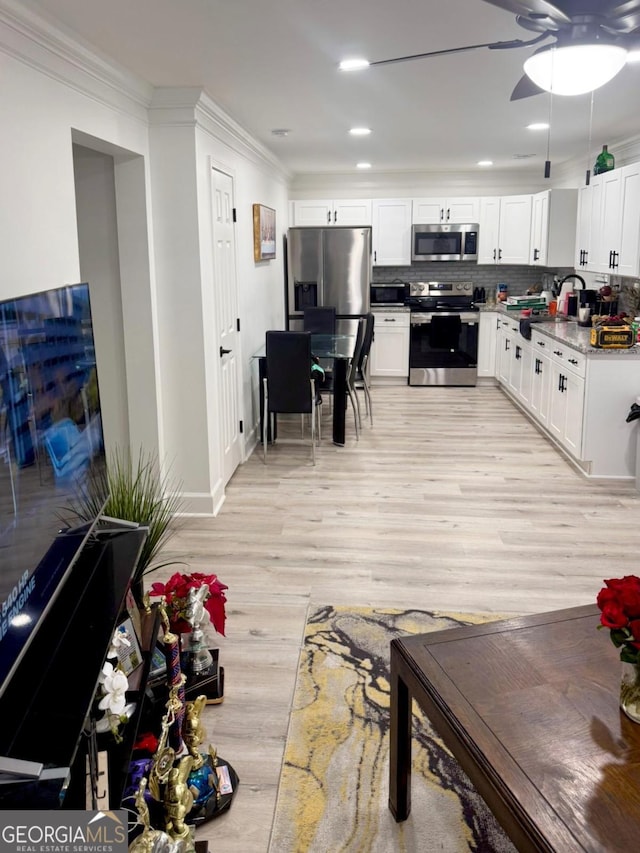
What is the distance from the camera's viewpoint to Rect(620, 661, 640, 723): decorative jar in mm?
1629

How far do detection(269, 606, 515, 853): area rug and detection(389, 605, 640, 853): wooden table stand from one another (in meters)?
0.09

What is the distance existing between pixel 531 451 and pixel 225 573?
10.1ft

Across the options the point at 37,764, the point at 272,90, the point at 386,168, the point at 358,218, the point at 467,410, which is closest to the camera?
the point at 37,764

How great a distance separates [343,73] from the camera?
353cm

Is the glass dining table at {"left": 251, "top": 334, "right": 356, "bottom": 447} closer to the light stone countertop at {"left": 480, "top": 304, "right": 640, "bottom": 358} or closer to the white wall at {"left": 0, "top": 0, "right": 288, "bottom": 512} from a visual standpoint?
the white wall at {"left": 0, "top": 0, "right": 288, "bottom": 512}

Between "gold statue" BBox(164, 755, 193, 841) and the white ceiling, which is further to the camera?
the white ceiling

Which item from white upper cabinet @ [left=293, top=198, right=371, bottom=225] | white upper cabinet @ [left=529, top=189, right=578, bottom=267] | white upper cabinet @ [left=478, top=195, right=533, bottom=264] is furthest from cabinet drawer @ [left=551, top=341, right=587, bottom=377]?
white upper cabinet @ [left=293, top=198, right=371, bottom=225]

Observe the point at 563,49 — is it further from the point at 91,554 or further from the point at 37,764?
the point at 37,764

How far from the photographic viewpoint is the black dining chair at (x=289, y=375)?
5.32 meters

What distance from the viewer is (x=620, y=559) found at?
366cm

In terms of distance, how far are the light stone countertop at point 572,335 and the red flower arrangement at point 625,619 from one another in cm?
344

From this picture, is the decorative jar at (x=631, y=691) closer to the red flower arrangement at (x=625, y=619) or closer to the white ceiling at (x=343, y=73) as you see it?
the red flower arrangement at (x=625, y=619)

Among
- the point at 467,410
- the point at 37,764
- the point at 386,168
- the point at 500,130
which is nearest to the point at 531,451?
the point at 467,410

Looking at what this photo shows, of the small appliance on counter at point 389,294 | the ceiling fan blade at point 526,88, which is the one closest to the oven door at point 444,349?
the small appliance on counter at point 389,294
